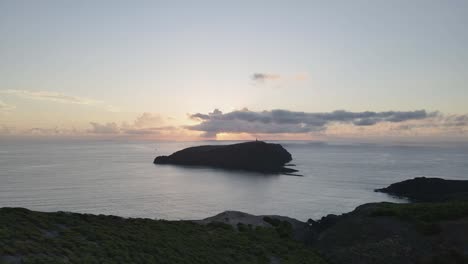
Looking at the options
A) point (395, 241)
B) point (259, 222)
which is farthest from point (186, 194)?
point (395, 241)

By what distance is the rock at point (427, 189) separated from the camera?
11246 centimetres

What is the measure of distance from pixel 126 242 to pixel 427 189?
396 feet

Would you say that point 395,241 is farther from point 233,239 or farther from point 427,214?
point 233,239

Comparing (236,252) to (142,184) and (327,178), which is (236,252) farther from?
(327,178)

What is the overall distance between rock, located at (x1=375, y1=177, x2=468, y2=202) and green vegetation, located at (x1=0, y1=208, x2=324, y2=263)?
9520 cm

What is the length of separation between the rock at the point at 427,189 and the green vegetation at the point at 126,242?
312 feet

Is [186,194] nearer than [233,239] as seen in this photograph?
No

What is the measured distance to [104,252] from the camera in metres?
20.9

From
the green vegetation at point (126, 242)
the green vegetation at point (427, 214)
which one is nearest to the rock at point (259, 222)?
the green vegetation at point (126, 242)

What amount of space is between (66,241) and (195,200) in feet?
307

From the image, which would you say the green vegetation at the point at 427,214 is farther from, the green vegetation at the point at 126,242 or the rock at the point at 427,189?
the rock at the point at 427,189

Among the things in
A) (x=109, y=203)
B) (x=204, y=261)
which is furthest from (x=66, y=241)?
(x=109, y=203)

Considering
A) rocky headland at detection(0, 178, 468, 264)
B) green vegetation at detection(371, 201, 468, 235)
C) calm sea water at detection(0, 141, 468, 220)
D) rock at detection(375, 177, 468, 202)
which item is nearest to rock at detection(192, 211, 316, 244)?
rocky headland at detection(0, 178, 468, 264)

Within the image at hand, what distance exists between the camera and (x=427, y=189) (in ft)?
393
